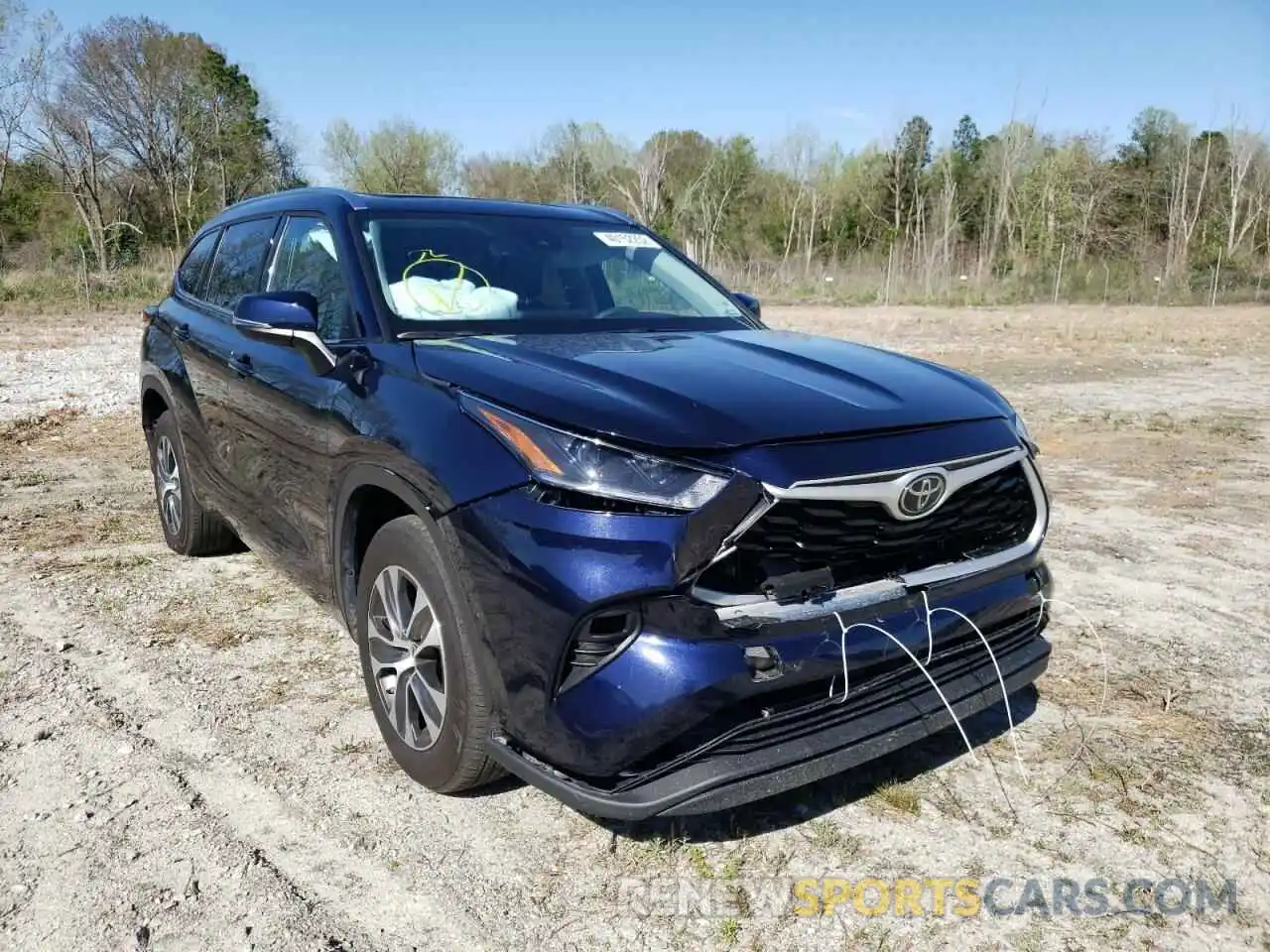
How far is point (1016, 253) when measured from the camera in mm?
35594

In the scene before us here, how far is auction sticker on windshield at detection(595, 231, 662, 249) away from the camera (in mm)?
4121

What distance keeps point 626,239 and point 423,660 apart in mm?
2152

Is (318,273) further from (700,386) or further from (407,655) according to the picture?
(700,386)

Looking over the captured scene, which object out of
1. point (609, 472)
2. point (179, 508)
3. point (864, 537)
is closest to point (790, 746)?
point (864, 537)

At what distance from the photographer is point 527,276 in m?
3.71

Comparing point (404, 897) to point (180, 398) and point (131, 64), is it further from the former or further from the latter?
point (131, 64)

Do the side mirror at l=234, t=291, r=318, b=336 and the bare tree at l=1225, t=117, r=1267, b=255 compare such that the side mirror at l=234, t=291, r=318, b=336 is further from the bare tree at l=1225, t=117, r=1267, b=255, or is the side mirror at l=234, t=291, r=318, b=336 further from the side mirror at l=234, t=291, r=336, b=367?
the bare tree at l=1225, t=117, r=1267, b=255

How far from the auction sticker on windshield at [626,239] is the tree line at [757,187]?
28.6 metres

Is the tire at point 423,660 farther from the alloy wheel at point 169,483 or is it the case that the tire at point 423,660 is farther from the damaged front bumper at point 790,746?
the alloy wheel at point 169,483

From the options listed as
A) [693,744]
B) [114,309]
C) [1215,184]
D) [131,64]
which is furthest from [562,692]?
[131,64]

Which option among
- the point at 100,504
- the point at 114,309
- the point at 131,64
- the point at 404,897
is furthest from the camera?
the point at 131,64

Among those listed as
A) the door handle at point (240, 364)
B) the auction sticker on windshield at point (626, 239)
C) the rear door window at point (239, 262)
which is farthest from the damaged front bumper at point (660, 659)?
the rear door window at point (239, 262)

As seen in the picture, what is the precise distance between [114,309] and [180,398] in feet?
71.9

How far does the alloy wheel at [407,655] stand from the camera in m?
2.74
